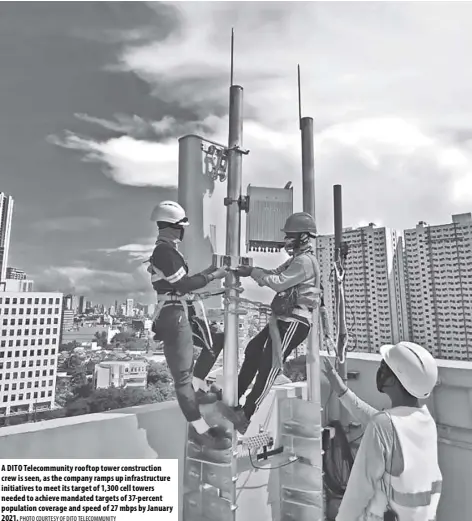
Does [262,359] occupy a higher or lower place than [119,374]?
higher

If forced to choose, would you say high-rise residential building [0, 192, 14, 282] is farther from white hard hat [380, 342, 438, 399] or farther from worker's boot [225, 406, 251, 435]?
white hard hat [380, 342, 438, 399]

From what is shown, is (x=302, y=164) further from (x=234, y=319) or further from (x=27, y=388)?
(x=27, y=388)

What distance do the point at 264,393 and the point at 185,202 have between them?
3.56 feet

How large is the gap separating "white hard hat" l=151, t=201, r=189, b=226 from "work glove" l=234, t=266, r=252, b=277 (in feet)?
1.11

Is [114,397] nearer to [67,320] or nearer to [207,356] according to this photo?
[67,320]

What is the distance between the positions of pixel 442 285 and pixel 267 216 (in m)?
5.59

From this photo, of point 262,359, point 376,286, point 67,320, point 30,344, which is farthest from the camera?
point 30,344

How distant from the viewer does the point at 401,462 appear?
0.90 metres

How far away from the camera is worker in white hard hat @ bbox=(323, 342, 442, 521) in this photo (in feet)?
2.96

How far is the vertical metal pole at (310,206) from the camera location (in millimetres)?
2125

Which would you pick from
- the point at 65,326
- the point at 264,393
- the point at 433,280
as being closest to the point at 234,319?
the point at 264,393

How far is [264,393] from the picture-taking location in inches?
75.6

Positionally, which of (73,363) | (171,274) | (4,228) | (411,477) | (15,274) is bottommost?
(73,363)

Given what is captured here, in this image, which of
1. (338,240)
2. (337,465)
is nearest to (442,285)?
(338,240)
